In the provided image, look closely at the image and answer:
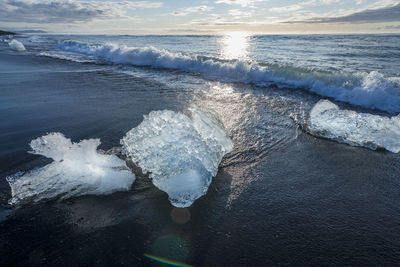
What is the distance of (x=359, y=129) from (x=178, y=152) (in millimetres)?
3308

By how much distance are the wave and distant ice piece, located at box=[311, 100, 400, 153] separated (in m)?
2.24

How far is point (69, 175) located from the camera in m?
2.54

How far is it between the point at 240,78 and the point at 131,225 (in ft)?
26.6

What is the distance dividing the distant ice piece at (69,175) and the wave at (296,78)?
644 cm

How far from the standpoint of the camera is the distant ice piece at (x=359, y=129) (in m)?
3.64

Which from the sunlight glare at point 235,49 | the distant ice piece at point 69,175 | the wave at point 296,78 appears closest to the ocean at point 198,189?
the distant ice piece at point 69,175

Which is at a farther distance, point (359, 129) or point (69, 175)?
point (359, 129)

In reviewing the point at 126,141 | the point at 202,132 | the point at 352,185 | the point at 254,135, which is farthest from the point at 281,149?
the point at 126,141

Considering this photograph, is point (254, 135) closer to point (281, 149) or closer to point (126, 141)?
point (281, 149)

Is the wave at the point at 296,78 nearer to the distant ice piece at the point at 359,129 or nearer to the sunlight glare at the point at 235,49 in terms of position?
the distant ice piece at the point at 359,129

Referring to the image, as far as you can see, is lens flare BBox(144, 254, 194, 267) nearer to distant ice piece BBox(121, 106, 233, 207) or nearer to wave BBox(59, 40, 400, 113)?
distant ice piece BBox(121, 106, 233, 207)

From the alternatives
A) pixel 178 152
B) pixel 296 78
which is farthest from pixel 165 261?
pixel 296 78

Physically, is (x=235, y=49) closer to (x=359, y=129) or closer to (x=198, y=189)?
(x=359, y=129)

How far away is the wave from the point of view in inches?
236
